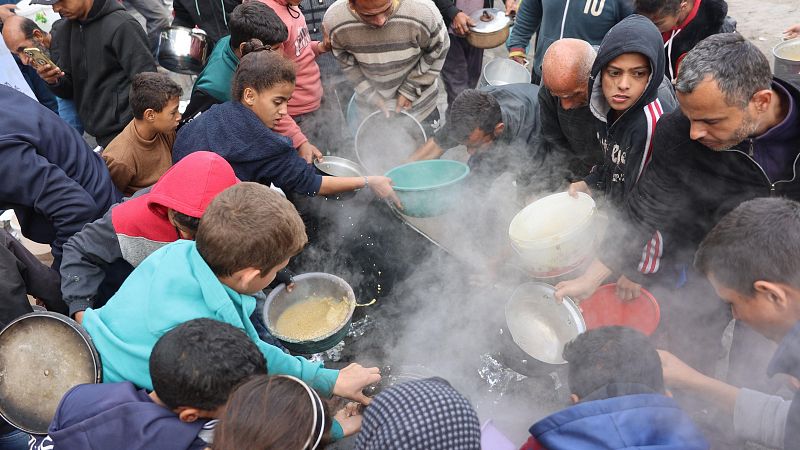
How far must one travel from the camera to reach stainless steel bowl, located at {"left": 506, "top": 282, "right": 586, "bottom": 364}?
2574 millimetres

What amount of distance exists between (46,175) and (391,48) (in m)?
2.42

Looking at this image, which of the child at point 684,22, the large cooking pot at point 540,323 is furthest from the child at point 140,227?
the child at point 684,22

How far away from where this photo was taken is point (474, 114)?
3.13 meters

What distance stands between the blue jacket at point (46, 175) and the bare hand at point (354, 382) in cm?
154

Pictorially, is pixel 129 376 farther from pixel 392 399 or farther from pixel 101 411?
pixel 392 399

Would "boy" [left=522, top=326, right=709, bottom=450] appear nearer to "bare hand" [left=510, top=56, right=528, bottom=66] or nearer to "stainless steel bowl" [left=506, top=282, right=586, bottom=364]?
"stainless steel bowl" [left=506, top=282, right=586, bottom=364]

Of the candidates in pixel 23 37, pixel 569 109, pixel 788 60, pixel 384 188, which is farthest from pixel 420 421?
pixel 788 60

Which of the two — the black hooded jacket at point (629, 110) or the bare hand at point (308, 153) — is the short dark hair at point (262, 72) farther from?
the black hooded jacket at point (629, 110)

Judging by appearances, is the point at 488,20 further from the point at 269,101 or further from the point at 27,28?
the point at 27,28

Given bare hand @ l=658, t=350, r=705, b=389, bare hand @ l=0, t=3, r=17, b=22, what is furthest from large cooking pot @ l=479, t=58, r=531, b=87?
bare hand @ l=0, t=3, r=17, b=22

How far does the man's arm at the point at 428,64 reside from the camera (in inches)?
154

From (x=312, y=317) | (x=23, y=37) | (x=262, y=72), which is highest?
(x=262, y=72)

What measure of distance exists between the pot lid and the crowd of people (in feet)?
1.41

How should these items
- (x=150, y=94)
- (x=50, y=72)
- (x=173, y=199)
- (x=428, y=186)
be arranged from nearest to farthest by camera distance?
(x=173, y=199), (x=428, y=186), (x=150, y=94), (x=50, y=72)
